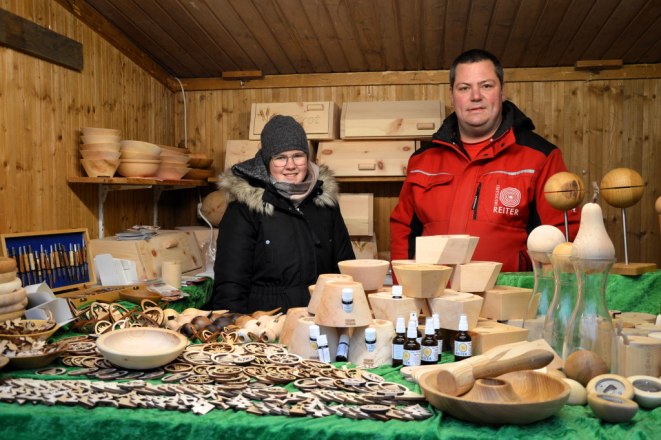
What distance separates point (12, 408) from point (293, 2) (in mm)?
A: 3310

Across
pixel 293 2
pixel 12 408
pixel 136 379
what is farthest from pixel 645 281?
pixel 293 2

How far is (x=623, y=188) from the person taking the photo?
2387mm

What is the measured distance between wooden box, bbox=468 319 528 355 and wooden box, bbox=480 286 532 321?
109 millimetres

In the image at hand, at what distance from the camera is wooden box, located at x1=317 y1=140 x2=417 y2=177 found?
16.3 ft

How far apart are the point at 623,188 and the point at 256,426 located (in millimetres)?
1660

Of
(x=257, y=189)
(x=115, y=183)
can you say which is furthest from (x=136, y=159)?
(x=257, y=189)

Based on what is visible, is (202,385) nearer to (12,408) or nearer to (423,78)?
(12,408)

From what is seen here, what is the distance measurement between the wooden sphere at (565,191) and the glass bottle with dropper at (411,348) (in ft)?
2.75

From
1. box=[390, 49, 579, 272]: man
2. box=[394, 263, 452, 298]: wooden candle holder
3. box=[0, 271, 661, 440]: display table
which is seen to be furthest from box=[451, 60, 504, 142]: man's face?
box=[0, 271, 661, 440]: display table

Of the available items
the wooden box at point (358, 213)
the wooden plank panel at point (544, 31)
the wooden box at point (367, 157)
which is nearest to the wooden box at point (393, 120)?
the wooden box at point (367, 157)

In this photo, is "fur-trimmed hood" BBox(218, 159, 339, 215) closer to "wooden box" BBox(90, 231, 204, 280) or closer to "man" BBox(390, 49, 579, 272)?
"man" BBox(390, 49, 579, 272)

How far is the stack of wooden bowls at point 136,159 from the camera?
4.16m

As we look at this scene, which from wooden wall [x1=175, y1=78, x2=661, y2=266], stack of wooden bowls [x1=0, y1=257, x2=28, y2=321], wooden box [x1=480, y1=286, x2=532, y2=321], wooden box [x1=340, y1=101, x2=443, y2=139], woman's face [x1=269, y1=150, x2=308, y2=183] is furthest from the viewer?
wooden wall [x1=175, y1=78, x2=661, y2=266]

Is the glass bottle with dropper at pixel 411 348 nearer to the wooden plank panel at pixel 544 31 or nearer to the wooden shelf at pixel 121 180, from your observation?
the wooden shelf at pixel 121 180
